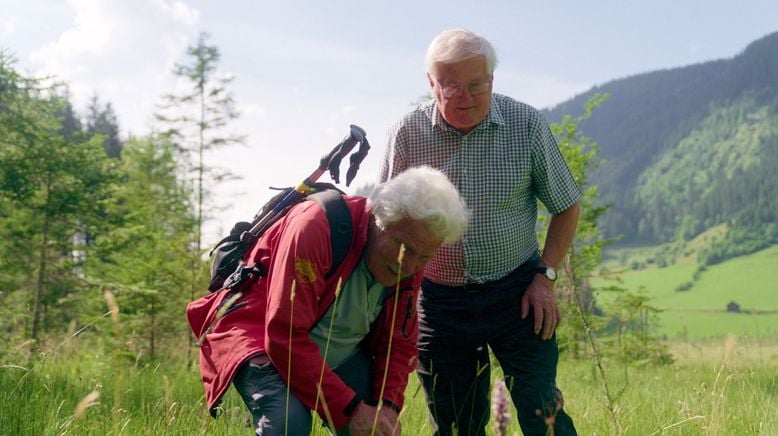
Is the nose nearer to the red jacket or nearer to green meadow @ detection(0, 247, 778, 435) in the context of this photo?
the red jacket

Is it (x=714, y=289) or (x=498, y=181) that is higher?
(x=498, y=181)

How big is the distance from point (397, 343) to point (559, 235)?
3.46 ft

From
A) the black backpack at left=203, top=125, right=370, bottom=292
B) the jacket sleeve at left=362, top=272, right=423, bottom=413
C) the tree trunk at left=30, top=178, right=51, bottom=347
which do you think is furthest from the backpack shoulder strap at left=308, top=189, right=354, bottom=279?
the tree trunk at left=30, top=178, right=51, bottom=347

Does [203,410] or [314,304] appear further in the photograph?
[203,410]

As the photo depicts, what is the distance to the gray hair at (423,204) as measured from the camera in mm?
2537

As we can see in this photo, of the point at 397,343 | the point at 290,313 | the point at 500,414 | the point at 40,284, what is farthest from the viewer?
the point at 40,284

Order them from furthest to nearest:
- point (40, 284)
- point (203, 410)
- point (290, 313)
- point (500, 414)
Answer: point (40, 284)
point (203, 410)
point (290, 313)
point (500, 414)

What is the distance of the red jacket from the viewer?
8.06 feet

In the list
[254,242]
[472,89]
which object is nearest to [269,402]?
[254,242]

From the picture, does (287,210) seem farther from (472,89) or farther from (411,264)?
(472,89)

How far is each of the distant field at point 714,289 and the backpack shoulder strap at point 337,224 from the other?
78809 mm

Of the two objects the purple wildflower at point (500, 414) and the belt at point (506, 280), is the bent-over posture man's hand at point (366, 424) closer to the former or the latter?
the belt at point (506, 280)

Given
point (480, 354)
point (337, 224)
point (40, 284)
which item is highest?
point (337, 224)

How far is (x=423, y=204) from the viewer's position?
100 inches
